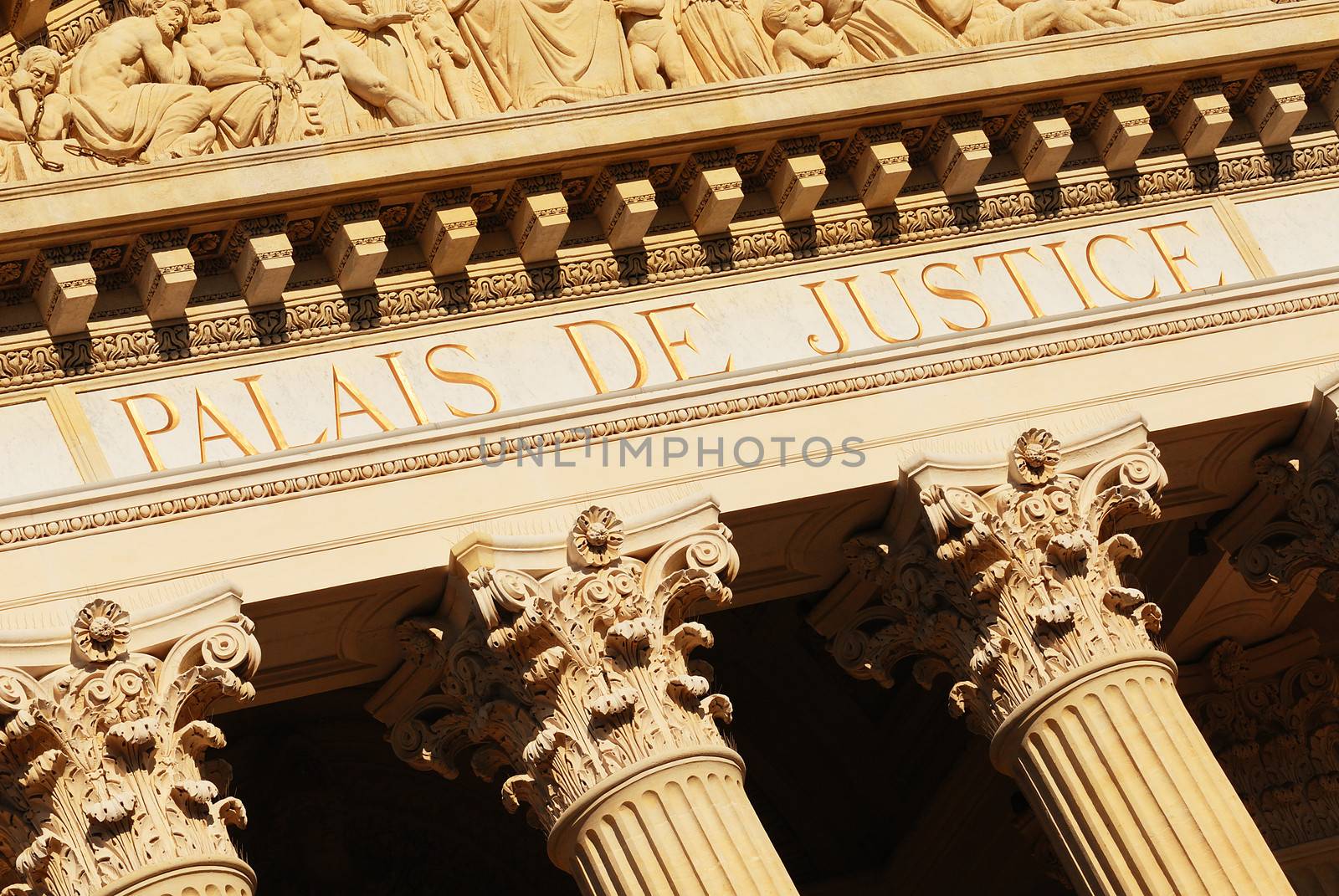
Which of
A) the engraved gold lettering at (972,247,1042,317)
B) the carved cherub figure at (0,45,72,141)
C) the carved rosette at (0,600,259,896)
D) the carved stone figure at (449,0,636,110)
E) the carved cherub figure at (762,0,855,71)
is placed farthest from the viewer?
the carved cherub figure at (762,0,855,71)

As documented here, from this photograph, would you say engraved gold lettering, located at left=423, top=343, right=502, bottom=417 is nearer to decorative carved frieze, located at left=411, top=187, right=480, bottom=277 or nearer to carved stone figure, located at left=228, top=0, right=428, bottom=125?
decorative carved frieze, located at left=411, top=187, right=480, bottom=277

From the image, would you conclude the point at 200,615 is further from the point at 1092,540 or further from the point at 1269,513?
the point at 1269,513

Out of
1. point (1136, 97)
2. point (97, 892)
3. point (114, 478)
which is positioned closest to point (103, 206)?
point (114, 478)

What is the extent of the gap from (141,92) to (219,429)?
7.91 ft

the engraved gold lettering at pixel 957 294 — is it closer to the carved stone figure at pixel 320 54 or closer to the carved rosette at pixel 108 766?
the carved stone figure at pixel 320 54

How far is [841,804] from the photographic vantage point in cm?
2330

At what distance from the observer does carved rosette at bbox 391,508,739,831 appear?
14.5 meters

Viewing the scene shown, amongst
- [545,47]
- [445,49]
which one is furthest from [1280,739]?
[445,49]

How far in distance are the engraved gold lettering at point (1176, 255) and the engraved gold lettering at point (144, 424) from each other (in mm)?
7138

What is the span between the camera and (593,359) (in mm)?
16078

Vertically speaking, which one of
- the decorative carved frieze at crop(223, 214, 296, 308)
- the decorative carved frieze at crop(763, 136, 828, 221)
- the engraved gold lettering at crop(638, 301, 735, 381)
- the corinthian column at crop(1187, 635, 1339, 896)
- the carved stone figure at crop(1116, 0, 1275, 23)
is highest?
the carved stone figure at crop(1116, 0, 1275, 23)

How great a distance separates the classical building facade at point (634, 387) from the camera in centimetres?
1444

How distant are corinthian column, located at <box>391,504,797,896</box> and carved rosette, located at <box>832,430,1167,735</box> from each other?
4.69 ft

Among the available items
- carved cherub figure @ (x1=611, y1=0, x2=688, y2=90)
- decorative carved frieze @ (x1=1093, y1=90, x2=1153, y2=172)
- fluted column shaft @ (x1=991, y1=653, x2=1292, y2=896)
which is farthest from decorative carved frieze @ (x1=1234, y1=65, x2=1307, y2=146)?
fluted column shaft @ (x1=991, y1=653, x2=1292, y2=896)
